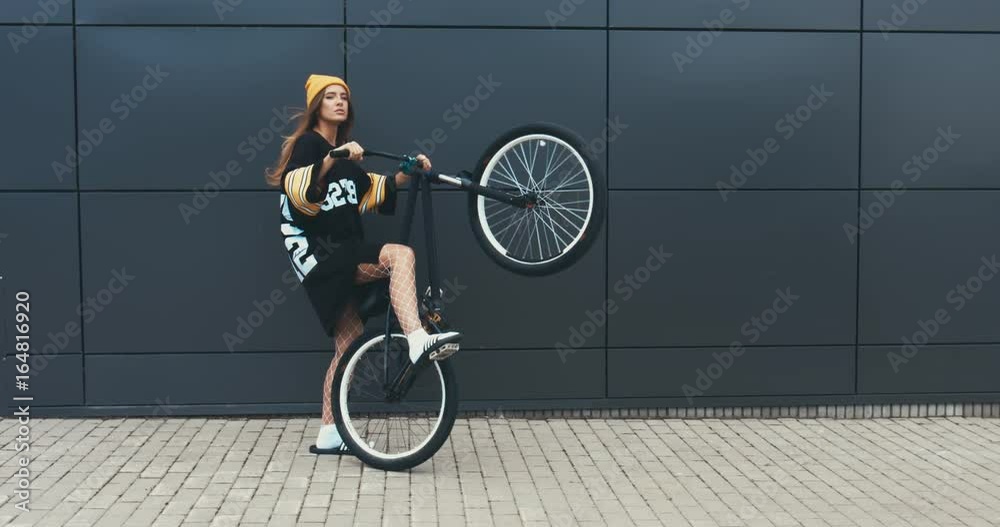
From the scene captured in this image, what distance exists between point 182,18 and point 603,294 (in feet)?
10.3

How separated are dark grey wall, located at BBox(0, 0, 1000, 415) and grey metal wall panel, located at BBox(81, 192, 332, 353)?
0.05 ft

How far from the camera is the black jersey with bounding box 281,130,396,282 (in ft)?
17.5

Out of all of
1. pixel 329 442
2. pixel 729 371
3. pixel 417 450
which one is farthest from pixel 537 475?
pixel 729 371

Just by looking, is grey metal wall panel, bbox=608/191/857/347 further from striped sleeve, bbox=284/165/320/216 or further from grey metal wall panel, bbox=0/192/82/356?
grey metal wall panel, bbox=0/192/82/356

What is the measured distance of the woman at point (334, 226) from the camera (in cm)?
529

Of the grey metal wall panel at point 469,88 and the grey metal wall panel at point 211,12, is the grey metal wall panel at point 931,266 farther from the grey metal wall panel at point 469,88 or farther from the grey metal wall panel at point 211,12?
the grey metal wall panel at point 211,12

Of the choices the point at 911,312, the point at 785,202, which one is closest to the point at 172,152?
the point at 785,202

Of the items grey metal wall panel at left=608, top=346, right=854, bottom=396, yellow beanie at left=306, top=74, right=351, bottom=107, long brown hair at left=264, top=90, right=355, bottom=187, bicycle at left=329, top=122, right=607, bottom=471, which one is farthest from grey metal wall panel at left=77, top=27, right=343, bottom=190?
grey metal wall panel at left=608, top=346, right=854, bottom=396

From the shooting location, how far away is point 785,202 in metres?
6.56

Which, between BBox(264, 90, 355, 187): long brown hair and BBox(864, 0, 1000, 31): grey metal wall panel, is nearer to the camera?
BBox(264, 90, 355, 187): long brown hair

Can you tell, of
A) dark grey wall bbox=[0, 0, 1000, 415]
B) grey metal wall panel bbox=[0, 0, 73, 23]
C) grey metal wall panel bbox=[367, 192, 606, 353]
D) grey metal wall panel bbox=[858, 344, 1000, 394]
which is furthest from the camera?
grey metal wall panel bbox=[858, 344, 1000, 394]

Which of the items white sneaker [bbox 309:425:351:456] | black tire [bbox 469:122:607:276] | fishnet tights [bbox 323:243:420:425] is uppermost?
black tire [bbox 469:122:607:276]

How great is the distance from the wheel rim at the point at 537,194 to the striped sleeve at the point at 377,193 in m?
0.53

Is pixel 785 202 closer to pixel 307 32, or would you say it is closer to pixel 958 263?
pixel 958 263
